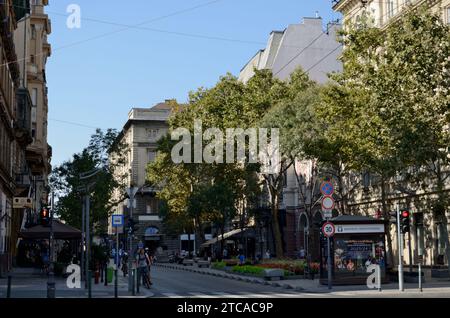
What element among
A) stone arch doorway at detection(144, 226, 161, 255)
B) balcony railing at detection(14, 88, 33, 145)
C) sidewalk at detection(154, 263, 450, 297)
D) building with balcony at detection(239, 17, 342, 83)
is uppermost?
building with balcony at detection(239, 17, 342, 83)

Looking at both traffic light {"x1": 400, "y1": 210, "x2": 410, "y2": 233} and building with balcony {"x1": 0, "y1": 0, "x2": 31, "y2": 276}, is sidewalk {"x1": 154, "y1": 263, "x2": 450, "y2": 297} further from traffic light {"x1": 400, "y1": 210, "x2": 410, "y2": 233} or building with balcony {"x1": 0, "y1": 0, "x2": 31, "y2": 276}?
building with balcony {"x1": 0, "y1": 0, "x2": 31, "y2": 276}

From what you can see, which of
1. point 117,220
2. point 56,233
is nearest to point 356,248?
point 117,220

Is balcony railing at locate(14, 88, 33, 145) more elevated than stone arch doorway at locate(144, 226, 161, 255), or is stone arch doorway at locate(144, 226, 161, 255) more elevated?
balcony railing at locate(14, 88, 33, 145)

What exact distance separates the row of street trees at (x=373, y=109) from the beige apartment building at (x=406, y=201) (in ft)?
2.49

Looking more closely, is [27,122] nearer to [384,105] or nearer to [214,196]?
[214,196]

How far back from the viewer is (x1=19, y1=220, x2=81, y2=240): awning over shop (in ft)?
126

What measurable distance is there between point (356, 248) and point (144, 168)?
2799 inches

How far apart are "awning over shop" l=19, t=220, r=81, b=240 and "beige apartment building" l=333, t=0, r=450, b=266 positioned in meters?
17.8

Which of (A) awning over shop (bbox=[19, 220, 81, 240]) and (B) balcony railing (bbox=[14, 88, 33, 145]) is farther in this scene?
(B) balcony railing (bbox=[14, 88, 33, 145])

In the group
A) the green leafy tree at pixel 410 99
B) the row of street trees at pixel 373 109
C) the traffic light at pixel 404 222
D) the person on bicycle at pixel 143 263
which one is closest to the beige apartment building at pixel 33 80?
the row of street trees at pixel 373 109

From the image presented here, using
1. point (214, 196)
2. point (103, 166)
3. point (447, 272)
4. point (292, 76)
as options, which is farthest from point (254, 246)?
point (447, 272)

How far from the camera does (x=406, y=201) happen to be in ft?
146

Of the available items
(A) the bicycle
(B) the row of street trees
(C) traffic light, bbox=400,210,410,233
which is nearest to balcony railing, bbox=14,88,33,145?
(B) the row of street trees

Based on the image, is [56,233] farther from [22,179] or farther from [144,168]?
[144,168]
